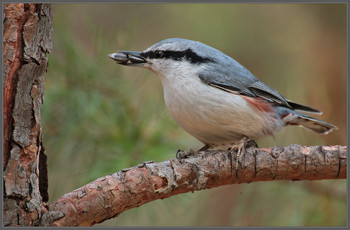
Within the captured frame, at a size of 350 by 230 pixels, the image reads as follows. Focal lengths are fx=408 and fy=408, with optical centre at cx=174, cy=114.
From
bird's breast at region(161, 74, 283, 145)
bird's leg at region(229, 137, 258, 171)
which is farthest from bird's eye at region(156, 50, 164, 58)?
bird's leg at region(229, 137, 258, 171)

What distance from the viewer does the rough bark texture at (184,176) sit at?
1.69 metres

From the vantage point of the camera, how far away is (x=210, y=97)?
7.42 ft

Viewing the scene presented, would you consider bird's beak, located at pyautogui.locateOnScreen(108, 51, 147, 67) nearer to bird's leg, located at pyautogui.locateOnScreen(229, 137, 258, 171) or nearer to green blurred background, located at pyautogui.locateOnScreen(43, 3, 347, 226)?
green blurred background, located at pyautogui.locateOnScreen(43, 3, 347, 226)

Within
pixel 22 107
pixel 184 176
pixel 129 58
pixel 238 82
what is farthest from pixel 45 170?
pixel 238 82

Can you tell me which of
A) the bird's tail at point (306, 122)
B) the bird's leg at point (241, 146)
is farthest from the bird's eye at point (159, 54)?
the bird's tail at point (306, 122)

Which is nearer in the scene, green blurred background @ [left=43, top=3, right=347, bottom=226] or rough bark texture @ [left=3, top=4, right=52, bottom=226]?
rough bark texture @ [left=3, top=4, right=52, bottom=226]

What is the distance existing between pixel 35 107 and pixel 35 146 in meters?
0.16

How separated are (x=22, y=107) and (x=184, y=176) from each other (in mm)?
749

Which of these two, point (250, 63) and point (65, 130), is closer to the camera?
point (65, 130)

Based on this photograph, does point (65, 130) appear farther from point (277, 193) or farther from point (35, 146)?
point (277, 193)

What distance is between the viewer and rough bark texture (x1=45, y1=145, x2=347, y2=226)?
1.69 meters

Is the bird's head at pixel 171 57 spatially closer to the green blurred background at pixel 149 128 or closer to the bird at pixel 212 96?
the bird at pixel 212 96

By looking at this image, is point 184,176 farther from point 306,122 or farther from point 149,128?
point 306,122

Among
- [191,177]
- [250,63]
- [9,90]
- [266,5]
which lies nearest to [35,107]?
[9,90]
